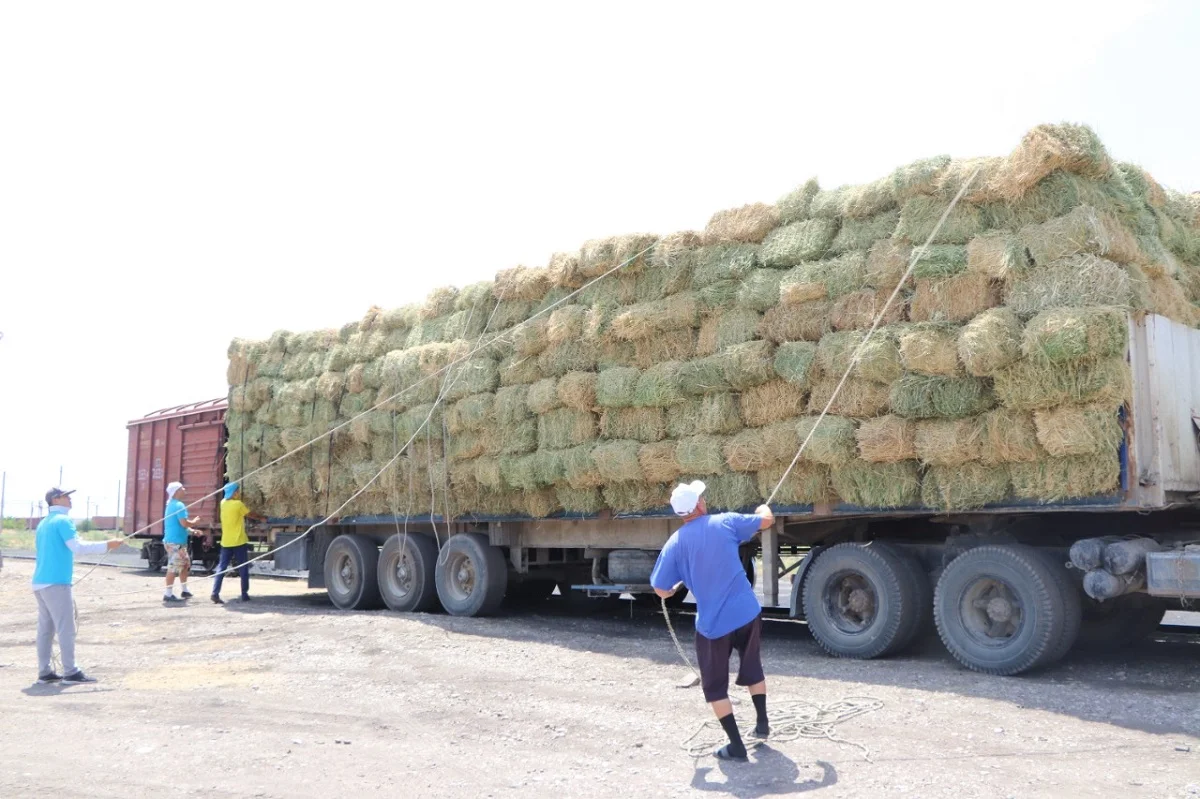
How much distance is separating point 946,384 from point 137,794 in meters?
6.86

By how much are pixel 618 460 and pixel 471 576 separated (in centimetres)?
390

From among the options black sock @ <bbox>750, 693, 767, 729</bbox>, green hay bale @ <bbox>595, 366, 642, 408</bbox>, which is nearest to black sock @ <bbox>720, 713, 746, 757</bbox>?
black sock @ <bbox>750, 693, 767, 729</bbox>

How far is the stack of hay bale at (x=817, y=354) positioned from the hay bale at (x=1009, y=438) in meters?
0.02

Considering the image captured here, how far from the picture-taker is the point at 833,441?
9.95 meters

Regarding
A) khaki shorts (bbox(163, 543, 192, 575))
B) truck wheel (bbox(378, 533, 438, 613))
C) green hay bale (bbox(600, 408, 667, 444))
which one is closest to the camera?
green hay bale (bbox(600, 408, 667, 444))

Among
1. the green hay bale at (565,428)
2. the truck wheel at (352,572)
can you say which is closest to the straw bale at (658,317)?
the green hay bale at (565,428)

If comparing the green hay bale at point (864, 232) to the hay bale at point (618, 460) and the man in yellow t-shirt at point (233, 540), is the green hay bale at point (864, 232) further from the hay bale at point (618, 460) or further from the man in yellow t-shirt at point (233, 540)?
the man in yellow t-shirt at point (233, 540)

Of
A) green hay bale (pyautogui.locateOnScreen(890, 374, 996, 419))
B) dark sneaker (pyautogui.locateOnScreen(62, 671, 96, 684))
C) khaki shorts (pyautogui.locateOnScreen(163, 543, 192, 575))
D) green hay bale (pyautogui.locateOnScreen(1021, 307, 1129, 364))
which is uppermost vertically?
green hay bale (pyautogui.locateOnScreen(1021, 307, 1129, 364))

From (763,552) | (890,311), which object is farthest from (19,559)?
(890,311)

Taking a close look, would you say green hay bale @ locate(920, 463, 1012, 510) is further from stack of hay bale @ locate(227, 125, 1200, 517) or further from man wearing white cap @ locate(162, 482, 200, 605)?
man wearing white cap @ locate(162, 482, 200, 605)

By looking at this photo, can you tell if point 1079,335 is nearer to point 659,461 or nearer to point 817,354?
point 817,354

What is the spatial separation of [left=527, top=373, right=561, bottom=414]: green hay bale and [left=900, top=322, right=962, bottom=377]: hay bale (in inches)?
186

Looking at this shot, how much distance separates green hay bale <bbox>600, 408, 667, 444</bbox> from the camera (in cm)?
1181

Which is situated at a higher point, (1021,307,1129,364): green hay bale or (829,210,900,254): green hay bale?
(829,210,900,254): green hay bale
